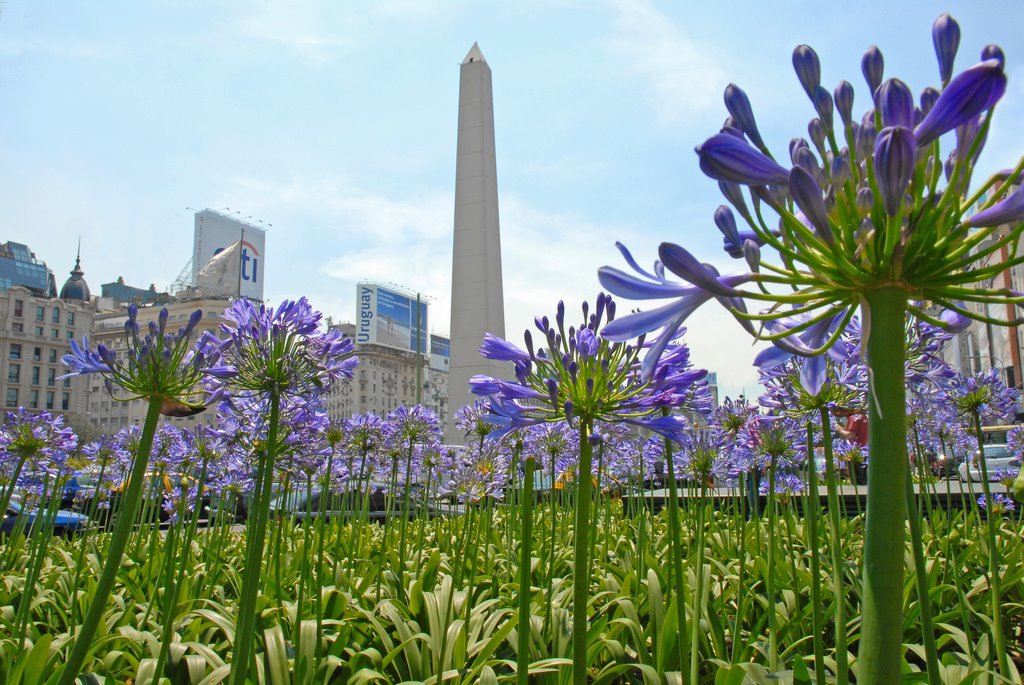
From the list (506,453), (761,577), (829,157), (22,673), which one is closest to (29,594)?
(22,673)

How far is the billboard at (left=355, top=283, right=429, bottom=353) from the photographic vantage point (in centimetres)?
9138

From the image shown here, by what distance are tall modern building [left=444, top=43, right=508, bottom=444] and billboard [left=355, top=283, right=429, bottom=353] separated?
67.5 meters

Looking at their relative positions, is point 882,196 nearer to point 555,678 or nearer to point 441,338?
point 555,678

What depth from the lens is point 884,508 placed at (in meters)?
0.71

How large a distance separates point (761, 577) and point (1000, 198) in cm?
341

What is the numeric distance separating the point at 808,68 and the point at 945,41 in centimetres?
19

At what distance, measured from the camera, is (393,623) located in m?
3.30

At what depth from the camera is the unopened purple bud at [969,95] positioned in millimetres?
787

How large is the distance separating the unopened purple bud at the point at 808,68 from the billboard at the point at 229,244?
297 ft

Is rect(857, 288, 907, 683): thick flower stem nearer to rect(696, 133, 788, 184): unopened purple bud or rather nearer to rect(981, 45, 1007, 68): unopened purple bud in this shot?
rect(696, 133, 788, 184): unopened purple bud

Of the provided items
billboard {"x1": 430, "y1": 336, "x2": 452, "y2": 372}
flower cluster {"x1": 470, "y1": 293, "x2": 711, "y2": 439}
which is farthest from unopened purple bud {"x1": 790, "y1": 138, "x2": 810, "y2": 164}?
billboard {"x1": 430, "y1": 336, "x2": 452, "y2": 372}

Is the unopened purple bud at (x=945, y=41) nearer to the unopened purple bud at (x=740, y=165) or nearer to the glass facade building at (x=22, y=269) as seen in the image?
the unopened purple bud at (x=740, y=165)

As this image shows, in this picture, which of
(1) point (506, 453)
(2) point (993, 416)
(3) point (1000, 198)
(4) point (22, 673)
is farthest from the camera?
(1) point (506, 453)

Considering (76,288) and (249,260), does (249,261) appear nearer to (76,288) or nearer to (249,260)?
(249,260)
